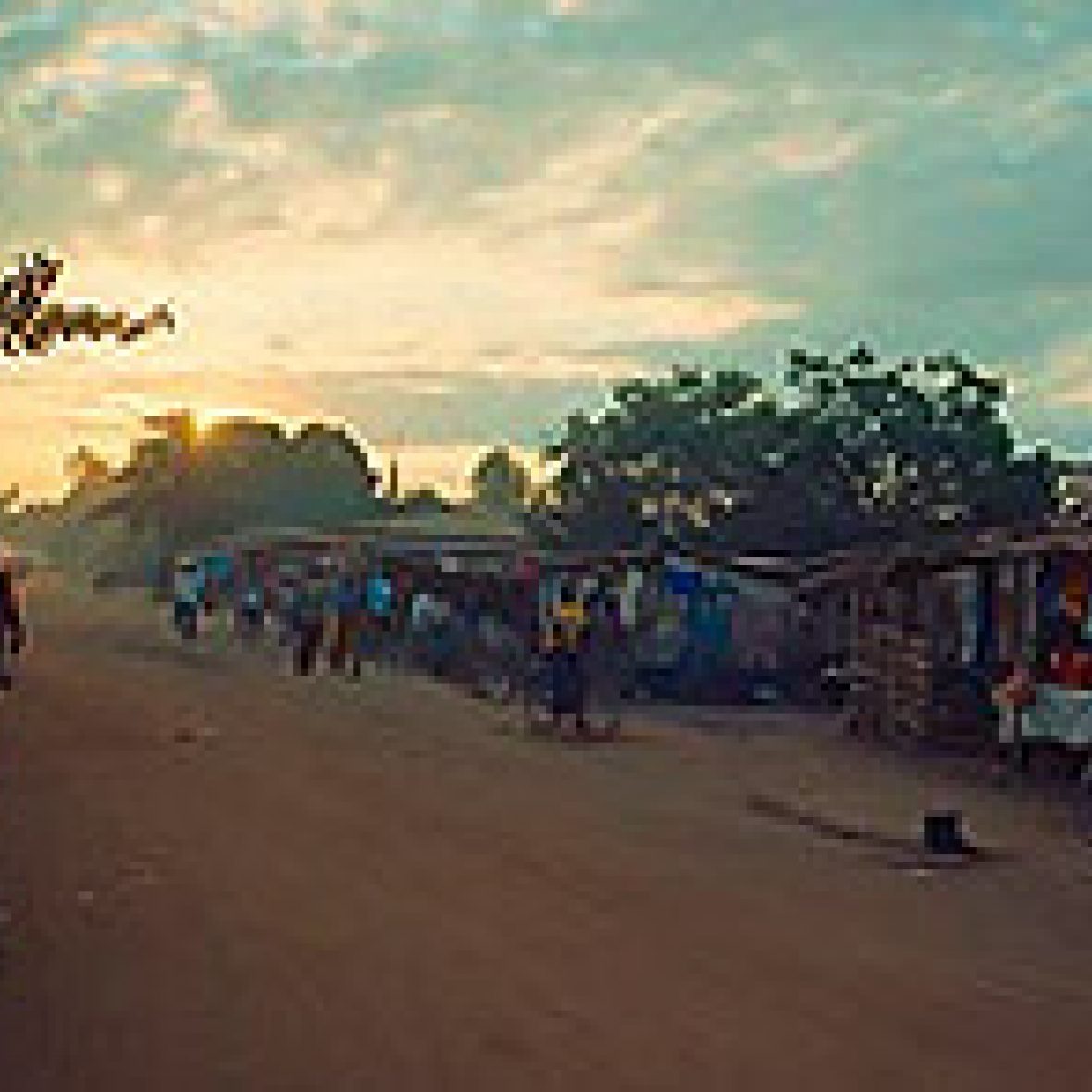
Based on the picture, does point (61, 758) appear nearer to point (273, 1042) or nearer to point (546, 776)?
point (546, 776)

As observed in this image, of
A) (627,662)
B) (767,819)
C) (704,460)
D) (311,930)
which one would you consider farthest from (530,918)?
(704,460)

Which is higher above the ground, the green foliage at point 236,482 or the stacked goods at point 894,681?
the green foliage at point 236,482

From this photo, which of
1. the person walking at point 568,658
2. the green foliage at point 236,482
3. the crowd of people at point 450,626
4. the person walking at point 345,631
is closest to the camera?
the person walking at point 568,658

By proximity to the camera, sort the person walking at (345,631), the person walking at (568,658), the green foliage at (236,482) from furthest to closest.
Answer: the green foliage at (236,482), the person walking at (345,631), the person walking at (568,658)

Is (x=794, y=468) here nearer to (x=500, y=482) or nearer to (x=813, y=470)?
(x=813, y=470)

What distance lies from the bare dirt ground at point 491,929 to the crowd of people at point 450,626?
38.8 ft

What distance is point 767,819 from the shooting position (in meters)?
18.5

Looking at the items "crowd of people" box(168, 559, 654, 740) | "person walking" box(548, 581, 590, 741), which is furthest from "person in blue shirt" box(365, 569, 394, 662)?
"person walking" box(548, 581, 590, 741)

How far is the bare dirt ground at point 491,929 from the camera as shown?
8.46 m

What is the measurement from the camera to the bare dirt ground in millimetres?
8461

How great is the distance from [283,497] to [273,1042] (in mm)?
70163

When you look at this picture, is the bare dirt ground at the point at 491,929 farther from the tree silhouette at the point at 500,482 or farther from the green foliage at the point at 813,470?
the tree silhouette at the point at 500,482

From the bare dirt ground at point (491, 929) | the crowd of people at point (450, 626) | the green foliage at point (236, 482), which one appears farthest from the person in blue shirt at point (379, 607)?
the green foliage at point (236, 482)

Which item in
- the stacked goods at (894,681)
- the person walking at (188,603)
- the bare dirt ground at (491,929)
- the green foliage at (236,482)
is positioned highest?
the green foliage at (236,482)
